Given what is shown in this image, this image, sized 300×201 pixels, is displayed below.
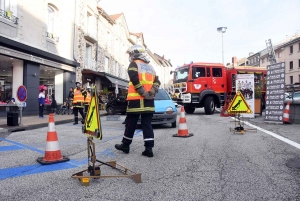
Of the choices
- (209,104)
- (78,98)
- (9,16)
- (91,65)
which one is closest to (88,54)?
(91,65)

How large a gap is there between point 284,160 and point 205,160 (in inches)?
52.7

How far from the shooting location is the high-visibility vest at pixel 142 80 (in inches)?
181

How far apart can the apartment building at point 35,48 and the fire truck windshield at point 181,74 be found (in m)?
7.68

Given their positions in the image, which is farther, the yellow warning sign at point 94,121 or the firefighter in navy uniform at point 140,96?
the firefighter in navy uniform at point 140,96

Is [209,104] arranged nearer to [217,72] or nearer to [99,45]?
[217,72]

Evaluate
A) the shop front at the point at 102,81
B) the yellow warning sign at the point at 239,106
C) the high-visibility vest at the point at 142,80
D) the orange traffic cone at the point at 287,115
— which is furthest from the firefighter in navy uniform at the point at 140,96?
the shop front at the point at 102,81

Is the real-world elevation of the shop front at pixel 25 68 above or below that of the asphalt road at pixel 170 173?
above

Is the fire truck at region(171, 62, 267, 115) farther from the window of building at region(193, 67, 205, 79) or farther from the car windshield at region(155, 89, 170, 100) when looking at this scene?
the car windshield at region(155, 89, 170, 100)

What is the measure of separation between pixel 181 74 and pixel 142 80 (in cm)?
1105

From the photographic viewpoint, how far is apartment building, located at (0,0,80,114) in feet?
42.4

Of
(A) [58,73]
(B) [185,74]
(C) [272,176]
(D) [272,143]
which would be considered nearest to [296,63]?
(B) [185,74]

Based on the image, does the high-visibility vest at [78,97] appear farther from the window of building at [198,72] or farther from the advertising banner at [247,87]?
the advertising banner at [247,87]

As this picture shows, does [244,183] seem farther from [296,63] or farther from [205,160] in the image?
[296,63]

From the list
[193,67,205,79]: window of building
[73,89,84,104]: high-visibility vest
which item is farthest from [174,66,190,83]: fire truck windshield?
[73,89,84,104]: high-visibility vest
